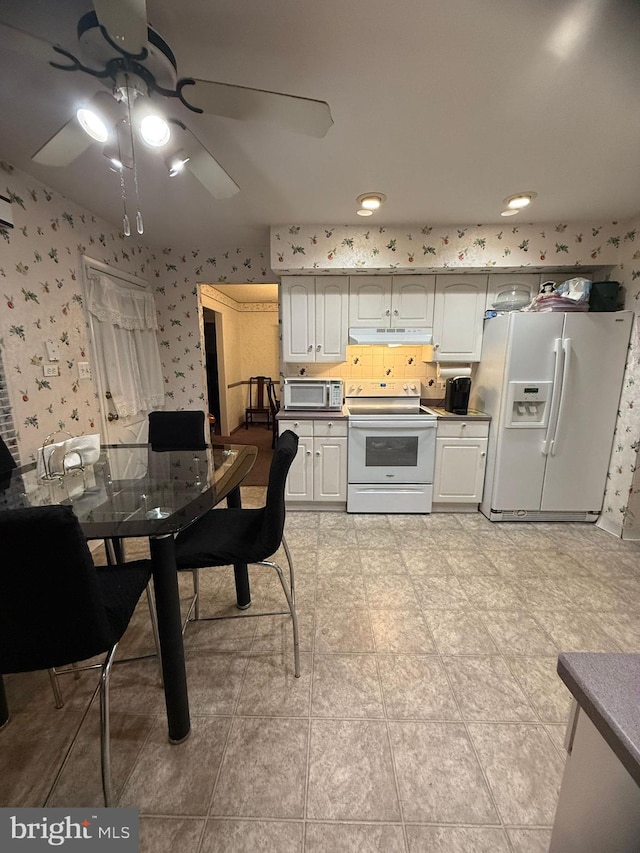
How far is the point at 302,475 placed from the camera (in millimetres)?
2984

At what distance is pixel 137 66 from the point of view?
99 centimetres

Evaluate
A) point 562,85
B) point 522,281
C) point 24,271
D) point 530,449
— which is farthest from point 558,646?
point 24,271

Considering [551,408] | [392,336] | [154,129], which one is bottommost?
[551,408]

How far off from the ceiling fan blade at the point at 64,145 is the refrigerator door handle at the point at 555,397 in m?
2.92

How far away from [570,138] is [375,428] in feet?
6.46

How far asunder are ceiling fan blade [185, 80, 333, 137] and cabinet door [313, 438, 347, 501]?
2109mm

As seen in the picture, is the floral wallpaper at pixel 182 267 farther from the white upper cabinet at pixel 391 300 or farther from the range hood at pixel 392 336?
the range hood at pixel 392 336

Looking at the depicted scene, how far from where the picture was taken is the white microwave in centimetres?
297

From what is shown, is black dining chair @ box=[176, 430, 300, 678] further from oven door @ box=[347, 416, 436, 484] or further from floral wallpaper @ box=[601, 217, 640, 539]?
floral wallpaper @ box=[601, 217, 640, 539]

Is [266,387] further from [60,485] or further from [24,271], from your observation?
[60,485]

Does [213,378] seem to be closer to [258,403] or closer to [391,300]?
[258,403]

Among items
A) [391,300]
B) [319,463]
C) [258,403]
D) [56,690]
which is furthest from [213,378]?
[56,690]

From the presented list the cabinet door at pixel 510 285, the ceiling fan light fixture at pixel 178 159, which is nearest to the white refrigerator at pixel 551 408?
the cabinet door at pixel 510 285

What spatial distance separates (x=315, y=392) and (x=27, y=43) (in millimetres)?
2334
